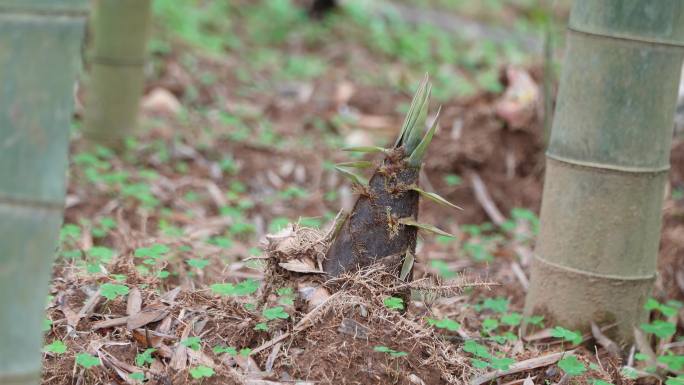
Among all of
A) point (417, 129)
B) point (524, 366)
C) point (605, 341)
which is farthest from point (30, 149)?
point (605, 341)

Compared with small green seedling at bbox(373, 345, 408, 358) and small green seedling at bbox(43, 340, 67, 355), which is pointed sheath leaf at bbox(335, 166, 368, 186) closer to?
small green seedling at bbox(373, 345, 408, 358)

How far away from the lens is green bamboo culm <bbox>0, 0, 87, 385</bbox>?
1448 mm

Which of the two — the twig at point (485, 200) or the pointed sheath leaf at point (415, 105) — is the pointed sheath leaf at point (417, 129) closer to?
the pointed sheath leaf at point (415, 105)

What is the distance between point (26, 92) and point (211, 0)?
835 centimetres

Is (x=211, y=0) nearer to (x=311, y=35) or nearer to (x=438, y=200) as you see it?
(x=311, y=35)

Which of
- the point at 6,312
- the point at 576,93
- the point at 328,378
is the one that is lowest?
the point at 328,378

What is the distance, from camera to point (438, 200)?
237 centimetres

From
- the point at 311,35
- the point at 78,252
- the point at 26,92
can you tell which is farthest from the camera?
the point at 311,35

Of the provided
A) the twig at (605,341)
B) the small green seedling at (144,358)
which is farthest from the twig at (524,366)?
the small green seedling at (144,358)

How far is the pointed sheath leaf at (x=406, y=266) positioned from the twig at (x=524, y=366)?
313mm

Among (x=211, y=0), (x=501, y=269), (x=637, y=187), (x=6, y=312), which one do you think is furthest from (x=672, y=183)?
(x=211, y=0)

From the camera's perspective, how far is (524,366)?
2.51m

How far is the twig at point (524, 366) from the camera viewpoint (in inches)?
95.3

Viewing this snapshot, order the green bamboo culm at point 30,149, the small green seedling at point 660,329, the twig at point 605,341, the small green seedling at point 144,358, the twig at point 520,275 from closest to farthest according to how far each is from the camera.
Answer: the green bamboo culm at point 30,149 → the small green seedling at point 144,358 → the twig at point 605,341 → the small green seedling at point 660,329 → the twig at point 520,275
